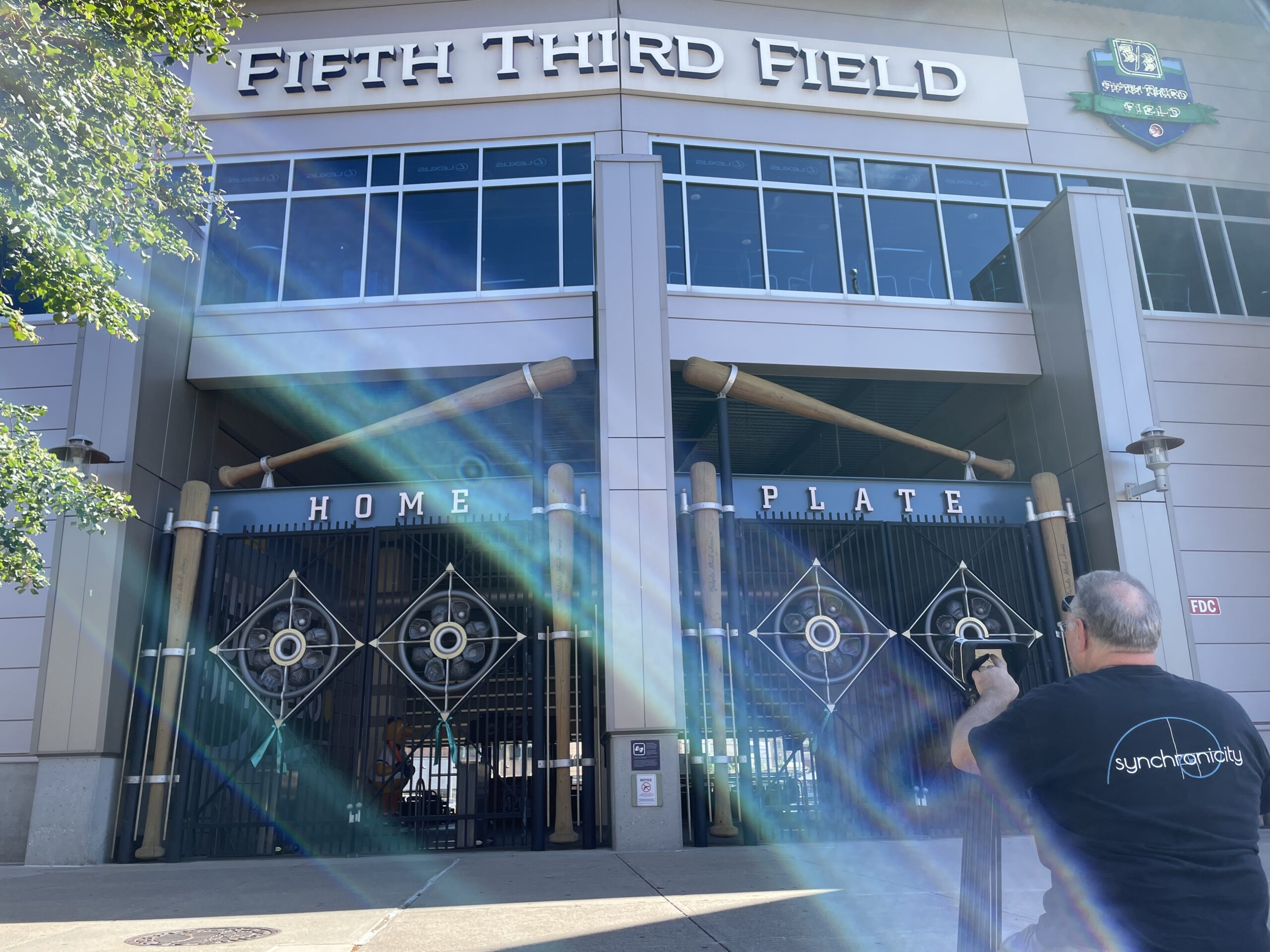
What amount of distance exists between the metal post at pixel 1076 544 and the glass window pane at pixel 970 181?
5074 mm

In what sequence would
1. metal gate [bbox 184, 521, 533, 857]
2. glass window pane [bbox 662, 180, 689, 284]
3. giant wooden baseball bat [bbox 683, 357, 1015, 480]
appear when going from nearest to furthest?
metal gate [bbox 184, 521, 533, 857] → giant wooden baseball bat [bbox 683, 357, 1015, 480] → glass window pane [bbox 662, 180, 689, 284]

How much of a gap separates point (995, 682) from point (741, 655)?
326 inches

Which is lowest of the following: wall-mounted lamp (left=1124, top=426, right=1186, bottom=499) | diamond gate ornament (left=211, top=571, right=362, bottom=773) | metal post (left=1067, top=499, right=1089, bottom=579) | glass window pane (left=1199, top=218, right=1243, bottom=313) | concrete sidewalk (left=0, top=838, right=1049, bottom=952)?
concrete sidewalk (left=0, top=838, right=1049, bottom=952)

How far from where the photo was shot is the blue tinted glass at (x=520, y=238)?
13.1 meters

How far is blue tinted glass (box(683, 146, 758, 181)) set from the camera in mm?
13609

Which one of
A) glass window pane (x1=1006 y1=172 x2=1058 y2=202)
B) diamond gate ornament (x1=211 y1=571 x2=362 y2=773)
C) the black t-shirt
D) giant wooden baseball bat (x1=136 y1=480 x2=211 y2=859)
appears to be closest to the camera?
the black t-shirt

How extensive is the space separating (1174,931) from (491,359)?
36.8 ft

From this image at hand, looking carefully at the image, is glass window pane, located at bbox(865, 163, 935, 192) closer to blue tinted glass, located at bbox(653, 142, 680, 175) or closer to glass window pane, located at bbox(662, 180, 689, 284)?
blue tinted glass, located at bbox(653, 142, 680, 175)

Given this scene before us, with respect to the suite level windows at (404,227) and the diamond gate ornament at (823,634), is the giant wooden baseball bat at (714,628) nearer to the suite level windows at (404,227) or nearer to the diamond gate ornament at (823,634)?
the diamond gate ornament at (823,634)

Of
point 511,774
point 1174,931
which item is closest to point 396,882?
point 511,774

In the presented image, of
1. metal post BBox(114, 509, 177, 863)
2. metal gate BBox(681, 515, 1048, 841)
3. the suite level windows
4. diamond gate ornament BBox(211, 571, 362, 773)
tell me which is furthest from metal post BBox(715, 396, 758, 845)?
metal post BBox(114, 509, 177, 863)

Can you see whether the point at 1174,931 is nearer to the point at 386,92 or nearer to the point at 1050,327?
the point at 1050,327

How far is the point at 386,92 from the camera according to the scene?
13789mm

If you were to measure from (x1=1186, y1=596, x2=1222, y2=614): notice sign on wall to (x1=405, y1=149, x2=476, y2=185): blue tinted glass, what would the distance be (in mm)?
11442
